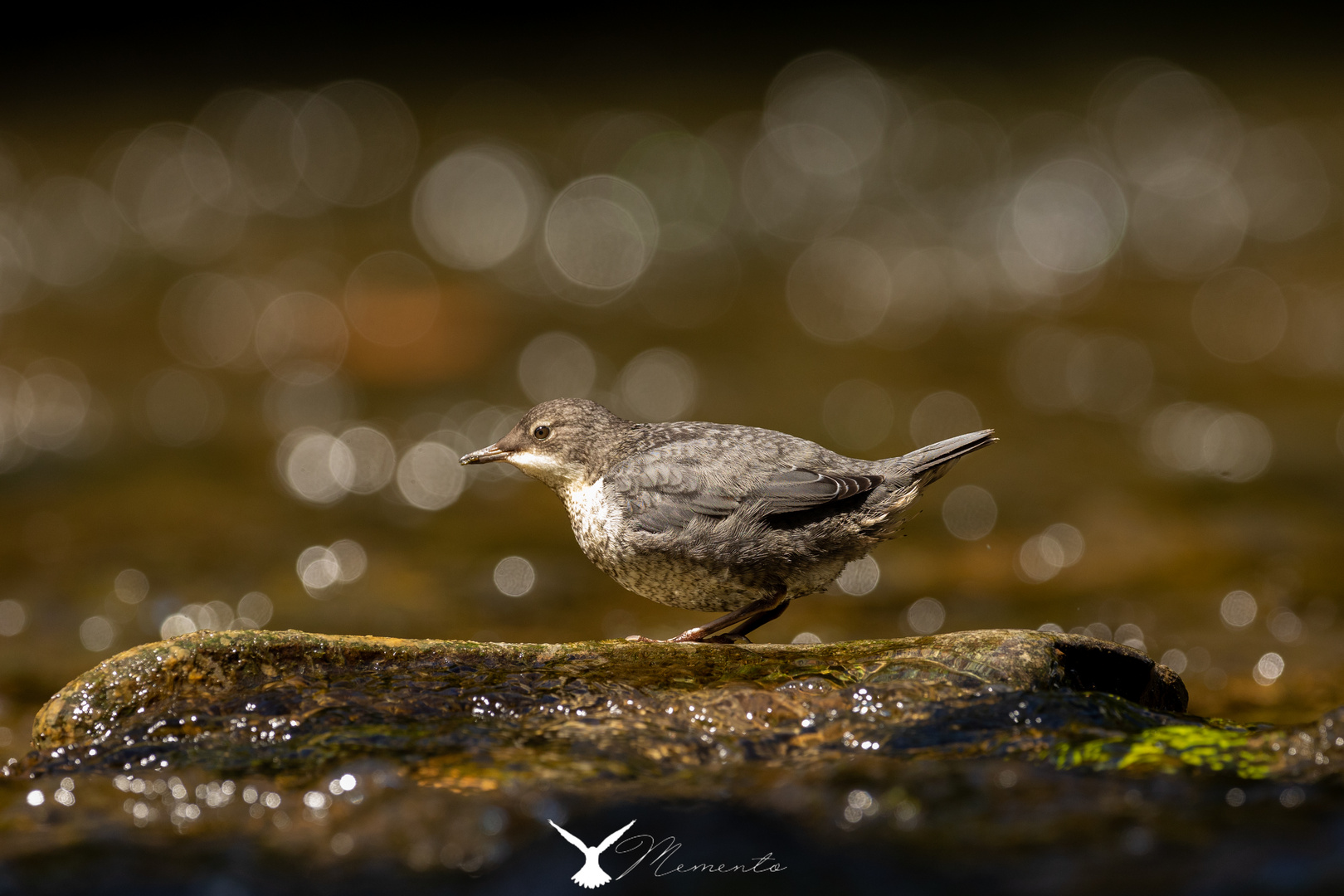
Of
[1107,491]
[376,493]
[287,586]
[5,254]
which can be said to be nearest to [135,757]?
[287,586]

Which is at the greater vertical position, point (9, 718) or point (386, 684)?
point (9, 718)

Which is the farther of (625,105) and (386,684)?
(625,105)

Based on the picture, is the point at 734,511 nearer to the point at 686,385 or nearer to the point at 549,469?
the point at 549,469

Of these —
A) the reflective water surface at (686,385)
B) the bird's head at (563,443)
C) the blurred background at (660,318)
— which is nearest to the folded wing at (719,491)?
the bird's head at (563,443)

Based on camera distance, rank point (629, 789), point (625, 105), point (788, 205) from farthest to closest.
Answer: point (625, 105) → point (788, 205) → point (629, 789)

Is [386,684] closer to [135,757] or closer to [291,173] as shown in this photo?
[135,757]

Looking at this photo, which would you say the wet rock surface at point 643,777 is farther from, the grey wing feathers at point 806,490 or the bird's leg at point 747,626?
the bird's leg at point 747,626
